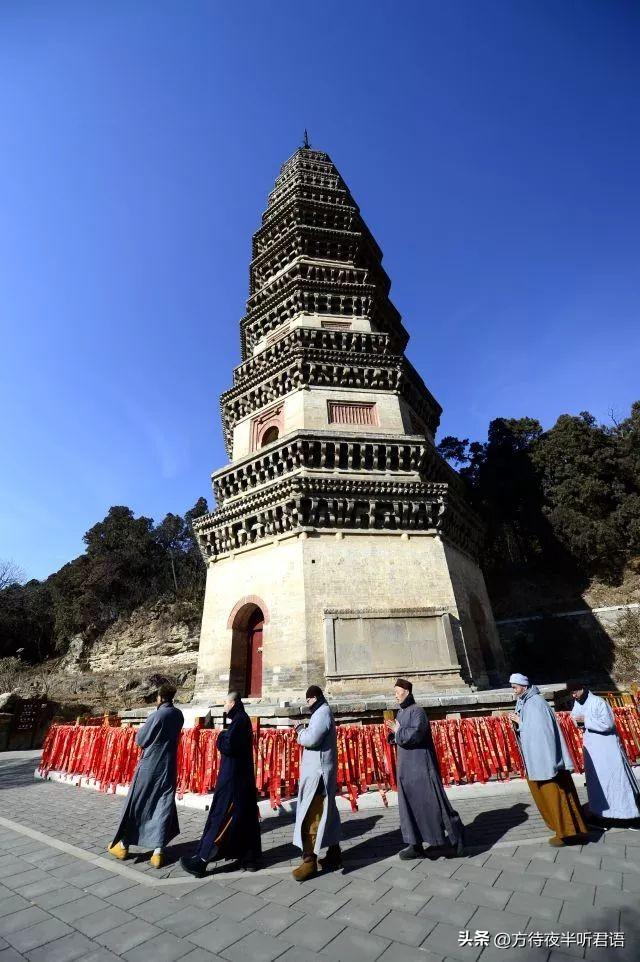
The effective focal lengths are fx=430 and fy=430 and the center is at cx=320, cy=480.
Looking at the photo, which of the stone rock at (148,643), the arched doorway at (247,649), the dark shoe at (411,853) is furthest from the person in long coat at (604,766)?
the stone rock at (148,643)

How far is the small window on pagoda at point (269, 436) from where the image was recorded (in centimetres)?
1634

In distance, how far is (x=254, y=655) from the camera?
13.2 m

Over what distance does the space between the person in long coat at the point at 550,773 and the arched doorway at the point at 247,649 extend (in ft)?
28.5

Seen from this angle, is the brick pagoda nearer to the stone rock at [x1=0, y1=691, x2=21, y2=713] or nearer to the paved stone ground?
the paved stone ground

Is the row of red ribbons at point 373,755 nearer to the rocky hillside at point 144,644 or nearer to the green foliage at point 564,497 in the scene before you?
the green foliage at point 564,497

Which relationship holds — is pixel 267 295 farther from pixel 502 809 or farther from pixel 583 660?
pixel 583 660

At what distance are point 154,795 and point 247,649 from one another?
863cm

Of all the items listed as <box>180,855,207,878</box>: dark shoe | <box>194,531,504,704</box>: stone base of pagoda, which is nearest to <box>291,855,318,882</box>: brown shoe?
<box>180,855,207,878</box>: dark shoe

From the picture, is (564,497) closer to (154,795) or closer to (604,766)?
(604,766)

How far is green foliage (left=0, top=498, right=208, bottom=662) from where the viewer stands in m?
38.8

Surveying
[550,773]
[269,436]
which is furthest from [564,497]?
[550,773]

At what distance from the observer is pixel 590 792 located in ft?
17.7

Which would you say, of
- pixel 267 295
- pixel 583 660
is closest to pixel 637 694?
pixel 583 660

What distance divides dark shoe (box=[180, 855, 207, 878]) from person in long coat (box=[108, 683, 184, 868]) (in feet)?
1.35
